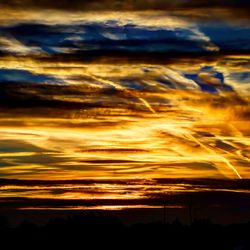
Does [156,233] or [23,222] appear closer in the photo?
[156,233]

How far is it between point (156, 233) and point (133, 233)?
397 centimetres

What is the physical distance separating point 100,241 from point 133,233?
12974 millimetres

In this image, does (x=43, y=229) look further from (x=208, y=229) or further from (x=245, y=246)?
(x=245, y=246)

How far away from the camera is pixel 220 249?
94.2 metres

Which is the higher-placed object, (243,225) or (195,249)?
(195,249)

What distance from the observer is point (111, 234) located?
452ft

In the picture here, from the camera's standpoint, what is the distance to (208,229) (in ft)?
457

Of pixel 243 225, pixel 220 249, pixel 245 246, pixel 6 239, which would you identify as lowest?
pixel 243 225

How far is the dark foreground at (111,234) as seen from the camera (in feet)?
394

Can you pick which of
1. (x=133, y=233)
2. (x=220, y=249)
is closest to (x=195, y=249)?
(x=220, y=249)

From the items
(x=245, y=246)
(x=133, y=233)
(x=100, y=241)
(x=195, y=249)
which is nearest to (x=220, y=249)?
(x=195, y=249)

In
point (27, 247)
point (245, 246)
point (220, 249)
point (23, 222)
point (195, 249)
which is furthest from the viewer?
point (23, 222)

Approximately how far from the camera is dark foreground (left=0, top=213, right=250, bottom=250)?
120188mm

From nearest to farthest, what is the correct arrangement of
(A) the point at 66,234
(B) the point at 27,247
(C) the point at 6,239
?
(B) the point at 27,247 → (C) the point at 6,239 → (A) the point at 66,234
